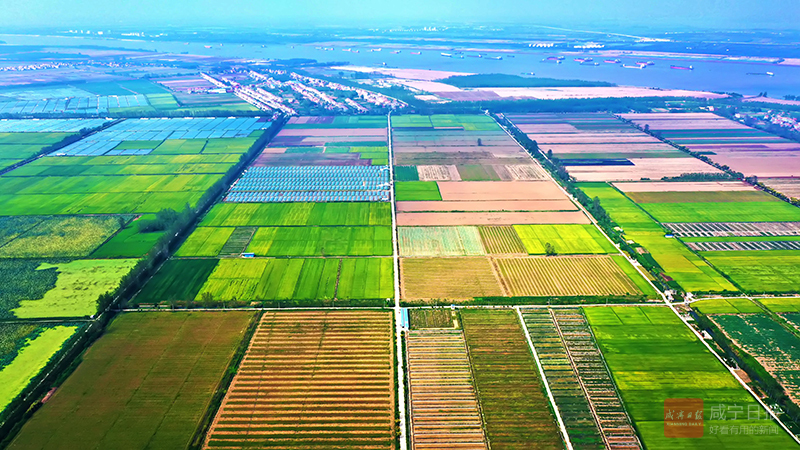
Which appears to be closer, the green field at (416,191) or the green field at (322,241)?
the green field at (322,241)

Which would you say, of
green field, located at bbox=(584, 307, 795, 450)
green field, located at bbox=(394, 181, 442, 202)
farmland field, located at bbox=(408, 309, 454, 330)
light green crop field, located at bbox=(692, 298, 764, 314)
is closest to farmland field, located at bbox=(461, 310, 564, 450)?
farmland field, located at bbox=(408, 309, 454, 330)

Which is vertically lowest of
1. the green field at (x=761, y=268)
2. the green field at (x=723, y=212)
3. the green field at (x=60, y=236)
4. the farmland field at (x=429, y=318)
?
the farmland field at (x=429, y=318)

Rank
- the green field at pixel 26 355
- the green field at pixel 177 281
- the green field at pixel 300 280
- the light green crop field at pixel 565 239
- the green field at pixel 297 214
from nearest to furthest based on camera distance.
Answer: the green field at pixel 26 355
the green field at pixel 177 281
the green field at pixel 300 280
the light green crop field at pixel 565 239
the green field at pixel 297 214

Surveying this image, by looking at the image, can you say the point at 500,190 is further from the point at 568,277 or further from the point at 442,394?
the point at 442,394

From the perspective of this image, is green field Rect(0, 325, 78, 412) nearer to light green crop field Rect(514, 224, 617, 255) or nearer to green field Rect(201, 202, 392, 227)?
green field Rect(201, 202, 392, 227)

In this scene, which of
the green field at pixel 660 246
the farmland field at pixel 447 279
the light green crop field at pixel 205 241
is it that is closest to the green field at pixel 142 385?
the light green crop field at pixel 205 241

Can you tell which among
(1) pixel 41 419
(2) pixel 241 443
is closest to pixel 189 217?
(1) pixel 41 419

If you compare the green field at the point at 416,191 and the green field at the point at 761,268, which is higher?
the green field at the point at 416,191

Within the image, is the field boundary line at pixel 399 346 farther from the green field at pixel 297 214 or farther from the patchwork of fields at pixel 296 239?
the green field at pixel 297 214
